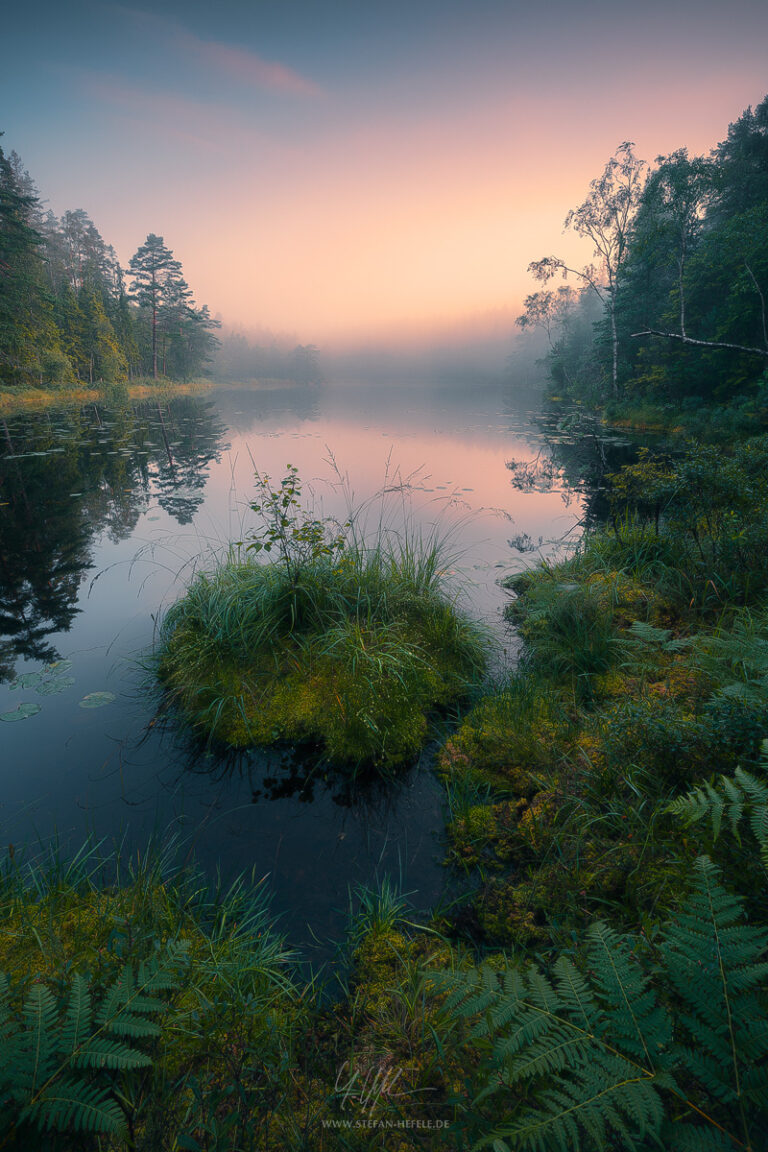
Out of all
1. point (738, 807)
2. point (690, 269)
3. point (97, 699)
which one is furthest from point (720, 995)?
point (690, 269)

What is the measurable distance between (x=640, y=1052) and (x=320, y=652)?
3.34 meters

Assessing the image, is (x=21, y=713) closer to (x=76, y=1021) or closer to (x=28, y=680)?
(x=28, y=680)

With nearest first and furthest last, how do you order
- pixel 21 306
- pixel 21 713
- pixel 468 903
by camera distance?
pixel 468 903
pixel 21 713
pixel 21 306

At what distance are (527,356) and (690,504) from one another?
110218 millimetres

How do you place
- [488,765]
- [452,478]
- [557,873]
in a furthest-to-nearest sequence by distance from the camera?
1. [452,478]
2. [488,765]
3. [557,873]

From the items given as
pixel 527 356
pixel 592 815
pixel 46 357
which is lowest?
pixel 592 815

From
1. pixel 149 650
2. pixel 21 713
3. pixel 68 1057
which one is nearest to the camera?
pixel 68 1057

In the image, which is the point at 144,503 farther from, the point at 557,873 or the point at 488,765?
the point at 557,873

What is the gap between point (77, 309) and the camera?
35969 millimetres

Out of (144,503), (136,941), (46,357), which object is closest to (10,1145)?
(136,941)

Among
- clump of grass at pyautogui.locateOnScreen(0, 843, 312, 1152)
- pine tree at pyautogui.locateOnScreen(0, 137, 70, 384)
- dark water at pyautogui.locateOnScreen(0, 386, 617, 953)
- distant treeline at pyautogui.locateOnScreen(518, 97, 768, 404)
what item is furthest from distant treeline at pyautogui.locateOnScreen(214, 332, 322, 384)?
clump of grass at pyautogui.locateOnScreen(0, 843, 312, 1152)

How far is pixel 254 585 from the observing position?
4.70 metres

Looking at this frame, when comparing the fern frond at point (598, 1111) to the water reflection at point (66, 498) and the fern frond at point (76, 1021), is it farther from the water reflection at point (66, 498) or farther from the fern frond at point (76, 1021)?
the water reflection at point (66, 498)

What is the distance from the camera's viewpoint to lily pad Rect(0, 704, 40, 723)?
3.70 m
